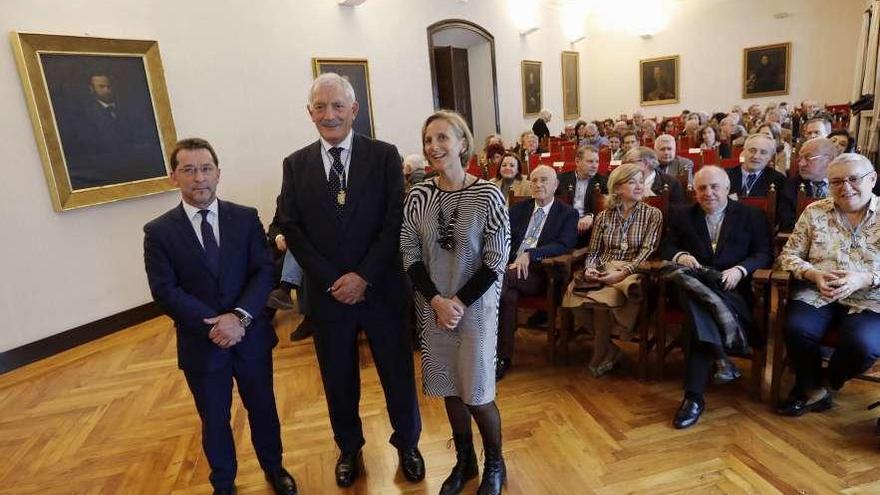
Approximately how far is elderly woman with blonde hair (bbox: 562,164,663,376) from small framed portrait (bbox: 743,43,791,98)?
43.2ft

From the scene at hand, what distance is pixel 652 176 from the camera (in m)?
→ 3.99

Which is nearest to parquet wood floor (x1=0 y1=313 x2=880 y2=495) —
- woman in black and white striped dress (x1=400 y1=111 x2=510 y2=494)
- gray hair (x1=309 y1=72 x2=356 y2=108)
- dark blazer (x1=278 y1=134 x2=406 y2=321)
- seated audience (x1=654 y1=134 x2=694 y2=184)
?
woman in black and white striped dress (x1=400 y1=111 x2=510 y2=494)

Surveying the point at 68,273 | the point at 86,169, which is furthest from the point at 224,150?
the point at 68,273

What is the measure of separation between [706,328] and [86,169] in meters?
4.64

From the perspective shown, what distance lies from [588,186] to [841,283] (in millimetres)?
2271

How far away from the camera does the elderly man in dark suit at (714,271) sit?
102 inches

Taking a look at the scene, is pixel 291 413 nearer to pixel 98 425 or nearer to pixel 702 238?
pixel 98 425

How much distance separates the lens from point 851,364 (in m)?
2.34

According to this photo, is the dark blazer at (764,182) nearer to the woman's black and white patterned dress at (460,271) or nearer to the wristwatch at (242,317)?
the woman's black and white patterned dress at (460,271)

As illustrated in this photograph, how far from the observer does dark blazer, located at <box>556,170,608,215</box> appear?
4.38 meters

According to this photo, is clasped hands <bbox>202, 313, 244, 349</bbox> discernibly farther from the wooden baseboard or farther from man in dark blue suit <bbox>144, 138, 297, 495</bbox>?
the wooden baseboard

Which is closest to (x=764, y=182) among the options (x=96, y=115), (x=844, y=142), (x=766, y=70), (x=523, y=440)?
(x=844, y=142)

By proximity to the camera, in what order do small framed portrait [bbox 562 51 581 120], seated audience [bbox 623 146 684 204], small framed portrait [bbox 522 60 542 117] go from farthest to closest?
small framed portrait [bbox 562 51 581 120]
small framed portrait [bbox 522 60 542 117]
seated audience [bbox 623 146 684 204]

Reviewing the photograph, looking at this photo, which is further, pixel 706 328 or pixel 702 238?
pixel 702 238
